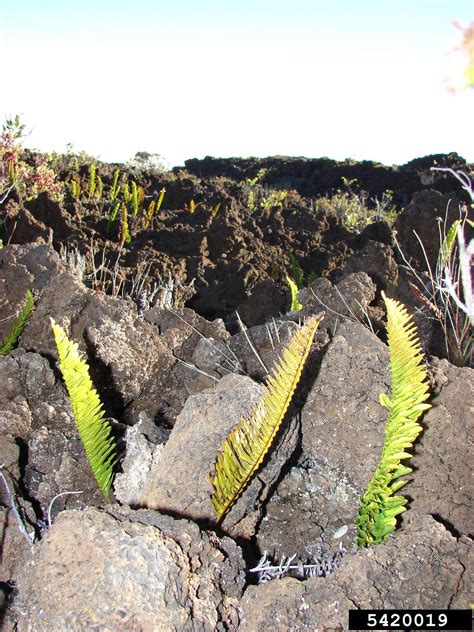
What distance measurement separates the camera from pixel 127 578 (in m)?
1.47

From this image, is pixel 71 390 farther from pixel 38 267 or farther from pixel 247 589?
pixel 38 267

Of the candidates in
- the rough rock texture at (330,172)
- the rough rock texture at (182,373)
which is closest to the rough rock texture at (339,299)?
the rough rock texture at (182,373)

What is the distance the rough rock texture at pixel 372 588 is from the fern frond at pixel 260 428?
0.98ft

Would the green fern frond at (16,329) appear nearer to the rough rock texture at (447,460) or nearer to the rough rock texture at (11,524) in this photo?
the rough rock texture at (11,524)

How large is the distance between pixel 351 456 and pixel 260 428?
523 mm

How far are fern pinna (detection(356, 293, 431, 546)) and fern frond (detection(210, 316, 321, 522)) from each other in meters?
0.25

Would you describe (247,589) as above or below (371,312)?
below

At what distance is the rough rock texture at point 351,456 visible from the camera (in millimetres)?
2113

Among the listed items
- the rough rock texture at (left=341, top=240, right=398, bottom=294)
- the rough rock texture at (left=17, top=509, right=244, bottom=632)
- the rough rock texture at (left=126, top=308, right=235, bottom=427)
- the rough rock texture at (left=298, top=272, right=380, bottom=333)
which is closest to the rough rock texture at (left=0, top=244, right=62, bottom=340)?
the rough rock texture at (left=126, top=308, right=235, bottom=427)

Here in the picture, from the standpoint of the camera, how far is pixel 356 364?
2.33m

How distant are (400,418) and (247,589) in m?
0.61

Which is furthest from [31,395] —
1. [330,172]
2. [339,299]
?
[330,172]

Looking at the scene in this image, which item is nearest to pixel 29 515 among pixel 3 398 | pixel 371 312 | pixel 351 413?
pixel 3 398

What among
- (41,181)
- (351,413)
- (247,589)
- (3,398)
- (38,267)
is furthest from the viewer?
(41,181)
